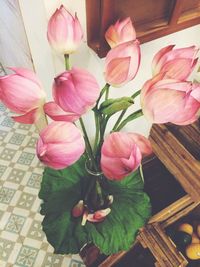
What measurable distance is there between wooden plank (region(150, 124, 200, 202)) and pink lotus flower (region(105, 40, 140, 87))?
20.1 inches

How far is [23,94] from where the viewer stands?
393 millimetres

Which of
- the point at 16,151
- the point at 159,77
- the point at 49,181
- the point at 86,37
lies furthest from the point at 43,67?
the point at 16,151

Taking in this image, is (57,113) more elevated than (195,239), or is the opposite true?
(57,113)

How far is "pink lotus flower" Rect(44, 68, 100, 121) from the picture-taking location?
359mm

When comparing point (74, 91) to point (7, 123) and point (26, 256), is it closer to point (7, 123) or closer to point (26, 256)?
point (26, 256)

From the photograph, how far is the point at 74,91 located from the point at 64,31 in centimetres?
13

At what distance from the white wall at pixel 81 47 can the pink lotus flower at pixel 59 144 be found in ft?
0.85

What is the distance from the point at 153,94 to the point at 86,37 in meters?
0.27

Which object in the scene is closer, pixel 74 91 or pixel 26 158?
pixel 74 91

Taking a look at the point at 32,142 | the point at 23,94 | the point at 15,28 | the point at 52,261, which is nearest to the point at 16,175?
the point at 32,142

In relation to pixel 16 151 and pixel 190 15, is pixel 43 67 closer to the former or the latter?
pixel 190 15

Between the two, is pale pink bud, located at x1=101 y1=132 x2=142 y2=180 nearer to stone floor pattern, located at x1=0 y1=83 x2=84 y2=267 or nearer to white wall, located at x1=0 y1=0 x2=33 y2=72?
white wall, located at x1=0 y1=0 x2=33 y2=72

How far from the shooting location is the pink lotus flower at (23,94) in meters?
0.38

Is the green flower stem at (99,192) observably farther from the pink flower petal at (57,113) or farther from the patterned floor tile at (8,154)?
the patterned floor tile at (8,154)
